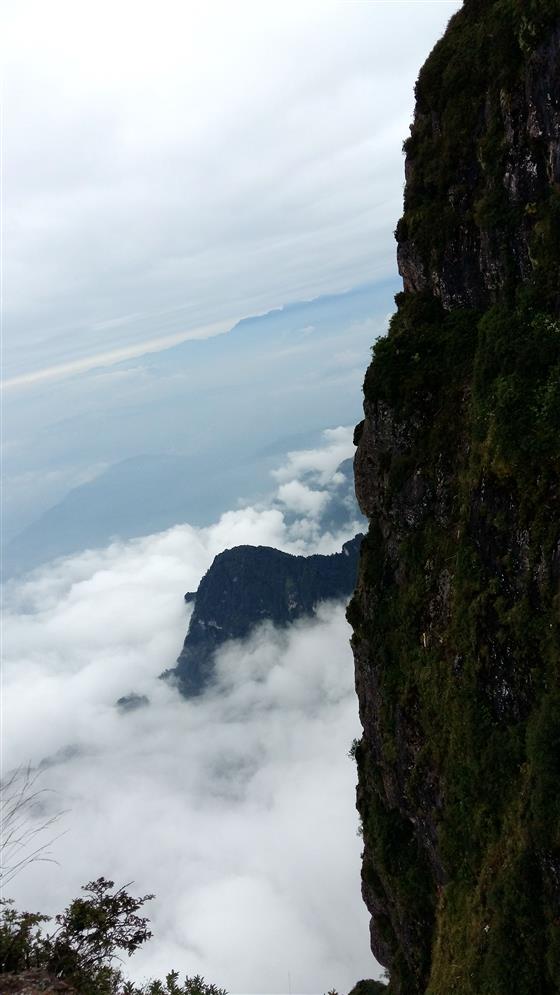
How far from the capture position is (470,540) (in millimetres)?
20812

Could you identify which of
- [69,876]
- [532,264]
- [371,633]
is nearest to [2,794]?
[371,633]

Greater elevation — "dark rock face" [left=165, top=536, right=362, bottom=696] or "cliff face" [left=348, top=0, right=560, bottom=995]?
"dark rock face" [left=165, top=536, right=362, bottom=696]

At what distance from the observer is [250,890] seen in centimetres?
14450

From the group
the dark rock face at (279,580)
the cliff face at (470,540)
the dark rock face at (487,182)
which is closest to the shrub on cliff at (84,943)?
the cliff face at (470,540)

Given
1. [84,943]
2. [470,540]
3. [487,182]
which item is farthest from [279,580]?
[84,943]

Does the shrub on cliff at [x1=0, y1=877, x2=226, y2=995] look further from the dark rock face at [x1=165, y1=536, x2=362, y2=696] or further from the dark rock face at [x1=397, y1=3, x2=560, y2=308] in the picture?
the dark rock face at [x1=165, y1=536, x2=362, y2=696]

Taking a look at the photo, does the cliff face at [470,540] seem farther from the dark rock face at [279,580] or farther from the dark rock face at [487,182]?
the dark rock face at [279,580]

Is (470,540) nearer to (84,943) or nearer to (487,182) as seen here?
(487,182)

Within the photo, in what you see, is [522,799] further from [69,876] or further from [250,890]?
[69,876]

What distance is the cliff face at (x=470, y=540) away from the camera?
17500mm

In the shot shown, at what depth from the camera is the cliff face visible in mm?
17500

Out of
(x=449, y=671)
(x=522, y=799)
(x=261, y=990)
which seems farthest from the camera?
(x=261, y=990)


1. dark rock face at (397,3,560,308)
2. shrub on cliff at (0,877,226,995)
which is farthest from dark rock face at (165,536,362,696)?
shrub on cliff at (0,877,226,995)

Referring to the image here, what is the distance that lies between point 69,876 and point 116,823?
20262mm
